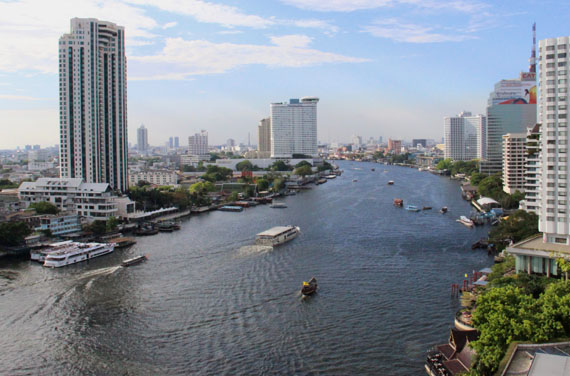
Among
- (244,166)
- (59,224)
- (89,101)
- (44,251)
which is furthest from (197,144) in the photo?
(44,251)

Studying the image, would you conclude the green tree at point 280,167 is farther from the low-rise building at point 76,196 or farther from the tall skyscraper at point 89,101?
the low-rise building at point 76,196

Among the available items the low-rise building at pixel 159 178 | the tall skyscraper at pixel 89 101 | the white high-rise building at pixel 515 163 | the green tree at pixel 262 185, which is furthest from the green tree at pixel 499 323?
the low-rise building at pixel 159 178

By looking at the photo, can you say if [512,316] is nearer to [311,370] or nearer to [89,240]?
[311,370]

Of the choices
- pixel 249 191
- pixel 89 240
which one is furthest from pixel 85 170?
pixel 249 191

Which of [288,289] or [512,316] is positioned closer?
[512,316]

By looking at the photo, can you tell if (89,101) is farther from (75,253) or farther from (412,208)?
(412,208)

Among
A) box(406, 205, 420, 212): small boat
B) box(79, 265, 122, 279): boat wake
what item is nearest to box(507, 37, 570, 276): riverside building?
box(79, 265, 122, 279): boat wake
